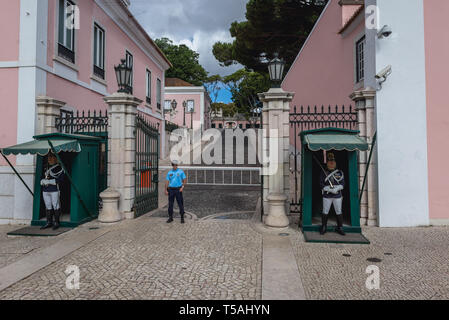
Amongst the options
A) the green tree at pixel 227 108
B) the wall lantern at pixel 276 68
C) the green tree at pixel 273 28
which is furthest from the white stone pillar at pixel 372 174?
the green tree at pixel 227 108

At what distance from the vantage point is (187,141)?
2480 cm

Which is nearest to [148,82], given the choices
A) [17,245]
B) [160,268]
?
[17,245]

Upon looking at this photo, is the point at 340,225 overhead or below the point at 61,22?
below

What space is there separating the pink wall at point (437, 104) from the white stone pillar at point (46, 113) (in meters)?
9.70

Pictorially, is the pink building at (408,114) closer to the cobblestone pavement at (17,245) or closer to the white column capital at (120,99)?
the white column capital at (120,99)

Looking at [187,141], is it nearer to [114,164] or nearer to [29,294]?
[114,164]

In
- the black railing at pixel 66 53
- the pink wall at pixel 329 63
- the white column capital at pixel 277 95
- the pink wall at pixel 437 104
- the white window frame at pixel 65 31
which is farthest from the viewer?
the pink wall at pixel 329 63

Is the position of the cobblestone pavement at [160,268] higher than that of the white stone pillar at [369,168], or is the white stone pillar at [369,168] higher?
the white stone pillar at [369,168]

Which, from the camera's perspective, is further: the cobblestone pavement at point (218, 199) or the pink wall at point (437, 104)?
the cobblestone pavement at point (218, 199)

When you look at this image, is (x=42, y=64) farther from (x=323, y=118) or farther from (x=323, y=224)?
(x=323, y=224)

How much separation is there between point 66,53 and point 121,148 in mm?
4162

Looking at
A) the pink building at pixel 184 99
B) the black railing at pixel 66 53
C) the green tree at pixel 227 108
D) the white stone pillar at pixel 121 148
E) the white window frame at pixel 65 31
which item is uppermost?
the green tree at pixel 227 108

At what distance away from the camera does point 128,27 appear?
45.7ft

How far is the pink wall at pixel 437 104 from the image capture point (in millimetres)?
6699
